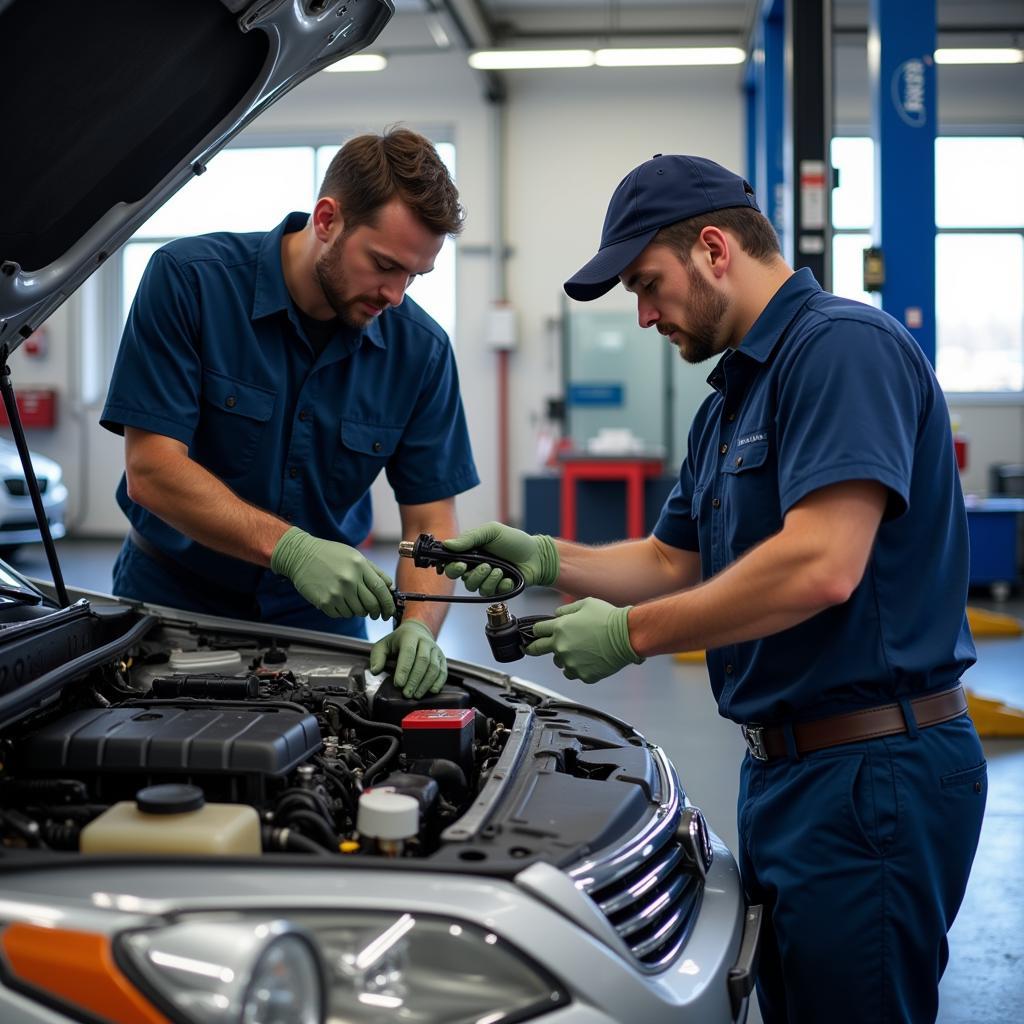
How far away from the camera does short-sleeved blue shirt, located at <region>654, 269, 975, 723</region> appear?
1359mm

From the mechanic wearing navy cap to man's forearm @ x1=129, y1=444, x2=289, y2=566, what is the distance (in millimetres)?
626

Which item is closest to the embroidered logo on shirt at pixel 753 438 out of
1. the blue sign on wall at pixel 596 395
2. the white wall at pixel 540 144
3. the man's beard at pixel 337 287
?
the man's beard at pixel 337 287

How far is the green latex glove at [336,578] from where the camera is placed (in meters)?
1.88

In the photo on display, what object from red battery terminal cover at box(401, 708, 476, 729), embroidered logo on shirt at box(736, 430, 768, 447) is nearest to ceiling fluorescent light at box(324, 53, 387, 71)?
embroidered logo on shirt at box(736, 430, 768, 447)

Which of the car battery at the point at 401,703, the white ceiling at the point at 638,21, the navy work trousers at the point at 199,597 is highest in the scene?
the white ceiling at the point at 638,21

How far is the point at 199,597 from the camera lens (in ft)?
7.32

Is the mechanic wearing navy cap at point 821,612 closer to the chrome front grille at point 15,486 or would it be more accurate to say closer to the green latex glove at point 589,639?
the green latex glove at point 589,639

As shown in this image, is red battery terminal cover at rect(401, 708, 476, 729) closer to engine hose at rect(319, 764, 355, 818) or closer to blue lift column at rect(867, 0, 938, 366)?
engine hose at rect(319, 764, 355, 818)

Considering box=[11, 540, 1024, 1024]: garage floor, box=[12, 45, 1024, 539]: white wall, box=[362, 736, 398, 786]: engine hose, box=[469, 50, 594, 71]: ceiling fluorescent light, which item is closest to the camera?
box=[362, 736, 398, 786]: engine hose

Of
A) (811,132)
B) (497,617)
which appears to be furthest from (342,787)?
(811,132)

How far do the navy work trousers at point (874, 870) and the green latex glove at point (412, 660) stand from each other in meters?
0.60

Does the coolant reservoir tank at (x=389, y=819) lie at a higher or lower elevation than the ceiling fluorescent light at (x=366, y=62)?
lower

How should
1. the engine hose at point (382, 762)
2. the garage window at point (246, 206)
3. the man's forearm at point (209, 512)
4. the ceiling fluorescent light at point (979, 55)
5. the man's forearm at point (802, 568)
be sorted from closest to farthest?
the man's forearm at point (802, 568), the engine hose at point (382, 762), the man's forearm at point (209, 512), the ceiling fluorescent light at point (979, 55), the garage window at point (246, 206)

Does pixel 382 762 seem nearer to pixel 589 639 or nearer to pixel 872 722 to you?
pixel 589 639
